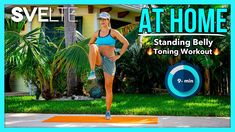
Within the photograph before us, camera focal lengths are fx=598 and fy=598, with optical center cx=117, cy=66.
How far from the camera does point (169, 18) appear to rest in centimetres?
818

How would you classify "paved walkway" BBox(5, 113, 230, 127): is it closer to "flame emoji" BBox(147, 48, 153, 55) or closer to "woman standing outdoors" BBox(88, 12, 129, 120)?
"woman standing outdoors" BBox(88, 12, 129, 120)

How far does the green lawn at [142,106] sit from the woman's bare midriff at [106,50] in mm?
642

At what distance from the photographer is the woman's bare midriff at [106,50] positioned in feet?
27.0

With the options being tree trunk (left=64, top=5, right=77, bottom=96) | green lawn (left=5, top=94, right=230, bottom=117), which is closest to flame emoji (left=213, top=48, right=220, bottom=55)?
green lawn (left=5, top=94, right=230, bottom=117)

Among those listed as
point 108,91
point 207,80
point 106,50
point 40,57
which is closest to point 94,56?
point 106,50

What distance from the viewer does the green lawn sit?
27.5 feet

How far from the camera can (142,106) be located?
28.3 feet

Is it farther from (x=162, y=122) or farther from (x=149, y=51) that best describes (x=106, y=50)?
(x=162, y=122)

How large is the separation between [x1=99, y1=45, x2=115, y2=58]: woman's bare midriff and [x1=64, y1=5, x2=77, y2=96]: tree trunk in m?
0.64

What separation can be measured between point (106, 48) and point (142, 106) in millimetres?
1043

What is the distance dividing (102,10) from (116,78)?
1.02 meters

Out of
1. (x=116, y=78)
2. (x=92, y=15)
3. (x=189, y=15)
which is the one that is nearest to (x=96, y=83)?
(x=116, y=78)

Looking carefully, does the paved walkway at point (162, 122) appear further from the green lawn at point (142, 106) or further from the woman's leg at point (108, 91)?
the woman's leg at point (108, 91)

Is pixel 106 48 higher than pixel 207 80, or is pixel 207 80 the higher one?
pixel 106 48
